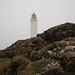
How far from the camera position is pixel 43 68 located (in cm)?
896

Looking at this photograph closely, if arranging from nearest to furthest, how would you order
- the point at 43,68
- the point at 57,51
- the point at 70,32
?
the point at 43,68 < the point at 57,51 < the point at 70,32

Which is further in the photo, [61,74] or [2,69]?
[2,69]

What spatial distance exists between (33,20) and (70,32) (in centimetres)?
2392

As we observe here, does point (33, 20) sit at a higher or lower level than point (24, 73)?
higher

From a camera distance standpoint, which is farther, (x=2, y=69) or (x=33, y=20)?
(x=33, y=20)

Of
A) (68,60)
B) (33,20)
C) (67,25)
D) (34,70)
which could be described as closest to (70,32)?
(67,25)

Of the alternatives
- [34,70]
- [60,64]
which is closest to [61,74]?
[60,64]

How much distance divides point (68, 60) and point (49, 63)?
1825mm

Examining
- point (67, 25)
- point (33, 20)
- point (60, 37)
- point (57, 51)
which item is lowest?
point (57, 51)

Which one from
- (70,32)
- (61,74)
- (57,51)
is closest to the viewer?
(61,74)

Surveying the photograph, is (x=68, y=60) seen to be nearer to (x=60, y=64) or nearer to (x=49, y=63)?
(x=60, y=64)

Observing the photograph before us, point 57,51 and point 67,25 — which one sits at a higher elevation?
point 67,25

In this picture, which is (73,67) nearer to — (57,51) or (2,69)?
(57,51)

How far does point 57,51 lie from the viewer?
10453 millimetres
